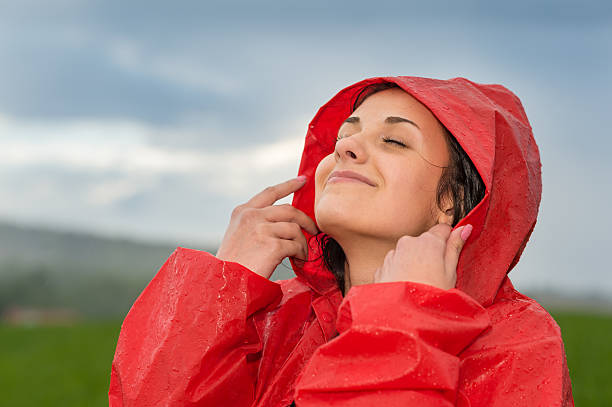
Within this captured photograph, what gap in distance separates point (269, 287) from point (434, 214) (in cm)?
72

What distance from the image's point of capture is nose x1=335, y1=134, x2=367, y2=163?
7.30ft

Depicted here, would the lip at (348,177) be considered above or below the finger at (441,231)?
above

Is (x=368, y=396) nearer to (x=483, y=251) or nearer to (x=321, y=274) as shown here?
(x=483, y=251)

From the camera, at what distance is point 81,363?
1170 cm

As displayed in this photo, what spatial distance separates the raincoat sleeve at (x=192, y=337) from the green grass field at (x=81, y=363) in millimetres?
7206

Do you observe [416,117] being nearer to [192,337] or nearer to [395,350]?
[395,350]

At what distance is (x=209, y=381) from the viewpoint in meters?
2.24

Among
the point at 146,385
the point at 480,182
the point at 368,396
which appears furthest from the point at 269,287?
the point at 480,182

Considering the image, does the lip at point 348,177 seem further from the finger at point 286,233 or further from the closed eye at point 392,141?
the finger at point 286,233

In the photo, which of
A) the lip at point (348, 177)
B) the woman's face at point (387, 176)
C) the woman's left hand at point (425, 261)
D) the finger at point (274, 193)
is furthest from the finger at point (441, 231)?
the finger at point (274, 193)

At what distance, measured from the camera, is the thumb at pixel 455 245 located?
1.99 metres

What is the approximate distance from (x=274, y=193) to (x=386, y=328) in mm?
1168

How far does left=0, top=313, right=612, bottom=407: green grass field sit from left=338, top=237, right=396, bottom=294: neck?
698cm

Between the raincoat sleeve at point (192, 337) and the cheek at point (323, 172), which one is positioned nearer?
the raincoat sleeve at point (192, 337)
